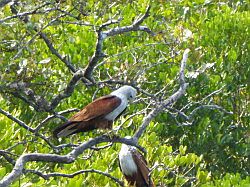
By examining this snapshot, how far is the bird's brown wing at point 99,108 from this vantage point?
21.8 feet

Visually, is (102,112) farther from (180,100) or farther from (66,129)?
(180,100)

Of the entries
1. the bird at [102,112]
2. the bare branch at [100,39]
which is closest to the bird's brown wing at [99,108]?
the bird at [102,112]

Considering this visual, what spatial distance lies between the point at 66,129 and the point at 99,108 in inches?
17.6

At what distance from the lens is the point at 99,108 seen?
6.77 m

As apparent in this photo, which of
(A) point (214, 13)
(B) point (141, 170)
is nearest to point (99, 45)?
(B) point (141, 170)

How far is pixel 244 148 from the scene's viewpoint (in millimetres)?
9789

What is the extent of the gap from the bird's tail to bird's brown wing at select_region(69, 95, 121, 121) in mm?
85

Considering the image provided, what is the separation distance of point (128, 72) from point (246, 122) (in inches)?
178

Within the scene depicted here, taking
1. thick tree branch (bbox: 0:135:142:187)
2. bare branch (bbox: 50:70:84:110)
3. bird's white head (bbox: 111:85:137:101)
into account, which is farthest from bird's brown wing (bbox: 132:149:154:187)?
bare branch (bbox: 50:70:84:110)

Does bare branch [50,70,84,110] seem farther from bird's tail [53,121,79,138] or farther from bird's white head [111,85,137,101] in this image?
bird's white head [111,85,137,101]

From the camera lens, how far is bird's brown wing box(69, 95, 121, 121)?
6656 mm

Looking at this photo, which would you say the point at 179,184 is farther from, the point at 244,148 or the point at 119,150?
the point at 244,148

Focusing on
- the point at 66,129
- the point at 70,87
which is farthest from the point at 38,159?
the point at 66,129

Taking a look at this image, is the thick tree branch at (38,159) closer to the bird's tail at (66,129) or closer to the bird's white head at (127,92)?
the bird's tail at (66,129)
